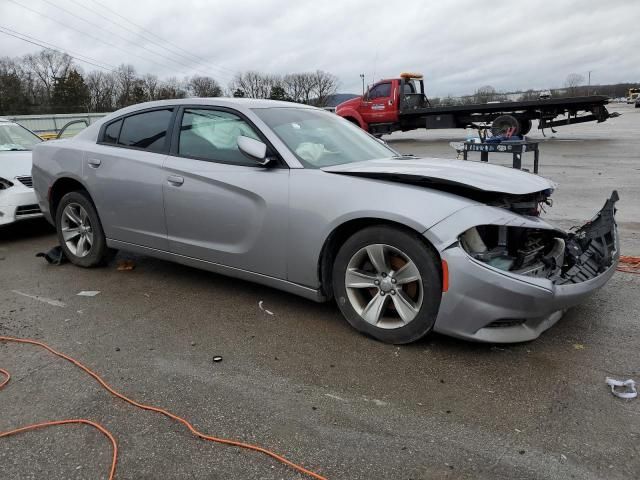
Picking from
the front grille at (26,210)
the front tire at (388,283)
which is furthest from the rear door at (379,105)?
the front tire at (388,283)

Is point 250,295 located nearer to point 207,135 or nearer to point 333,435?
point 207,135

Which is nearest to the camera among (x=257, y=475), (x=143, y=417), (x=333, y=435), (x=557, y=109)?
(x=257, y=475)

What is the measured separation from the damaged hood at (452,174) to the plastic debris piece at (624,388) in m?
1.16

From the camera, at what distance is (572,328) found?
3457 millimetres

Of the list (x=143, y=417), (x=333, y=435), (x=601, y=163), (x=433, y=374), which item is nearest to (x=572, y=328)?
(x=433, y=374)

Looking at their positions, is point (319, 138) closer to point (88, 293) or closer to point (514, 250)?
point (514, 250)

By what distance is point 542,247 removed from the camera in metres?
3.44

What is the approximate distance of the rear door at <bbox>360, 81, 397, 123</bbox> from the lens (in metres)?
19.9

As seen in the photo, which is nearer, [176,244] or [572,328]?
[572,328]

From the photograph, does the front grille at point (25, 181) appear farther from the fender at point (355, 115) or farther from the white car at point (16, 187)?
the fender at point (355, 115)

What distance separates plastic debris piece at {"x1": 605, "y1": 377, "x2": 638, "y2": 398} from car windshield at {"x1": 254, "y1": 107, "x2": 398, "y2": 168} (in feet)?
7.11

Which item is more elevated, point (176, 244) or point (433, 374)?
point (176, 244)

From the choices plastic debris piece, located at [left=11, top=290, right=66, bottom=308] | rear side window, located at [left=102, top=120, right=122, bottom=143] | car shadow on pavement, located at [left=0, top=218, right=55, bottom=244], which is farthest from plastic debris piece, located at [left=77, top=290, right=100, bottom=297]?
car shadow on pavement, located at [left=0, top=218, right=55, bottom=244]

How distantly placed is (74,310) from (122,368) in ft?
4.12
